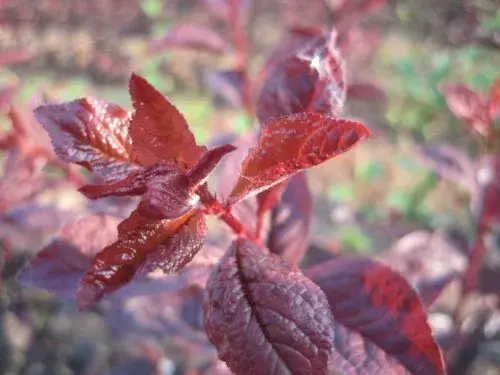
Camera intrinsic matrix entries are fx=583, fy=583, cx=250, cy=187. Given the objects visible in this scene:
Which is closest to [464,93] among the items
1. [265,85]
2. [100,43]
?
[265,85]

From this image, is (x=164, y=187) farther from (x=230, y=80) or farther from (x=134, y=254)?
(x=230, y=80)

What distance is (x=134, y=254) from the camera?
22.5 inches

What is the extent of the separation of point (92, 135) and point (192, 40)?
3.20 ft

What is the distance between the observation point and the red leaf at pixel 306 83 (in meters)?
0.70

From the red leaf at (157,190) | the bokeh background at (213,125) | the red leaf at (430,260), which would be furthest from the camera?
the bokeh background at (213,125)

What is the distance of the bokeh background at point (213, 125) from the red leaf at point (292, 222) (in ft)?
0.67

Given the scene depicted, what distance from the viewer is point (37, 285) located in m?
0.77

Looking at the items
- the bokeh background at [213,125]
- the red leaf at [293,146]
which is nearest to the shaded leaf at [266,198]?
the red leaf at [293,146]

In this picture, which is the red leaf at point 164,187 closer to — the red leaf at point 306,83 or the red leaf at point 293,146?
the red leaf at point 293,146

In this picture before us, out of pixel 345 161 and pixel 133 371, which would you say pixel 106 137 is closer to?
pixel 133 371

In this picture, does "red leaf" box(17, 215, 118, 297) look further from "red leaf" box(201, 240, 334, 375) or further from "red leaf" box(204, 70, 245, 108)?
"red leaf" box(204, 70, 245, 108)

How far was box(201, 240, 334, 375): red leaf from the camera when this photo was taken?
0.57 m

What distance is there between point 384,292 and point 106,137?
37 cm

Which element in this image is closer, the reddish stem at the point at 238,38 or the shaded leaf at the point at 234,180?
the shaded leaf at the point at 234,180
